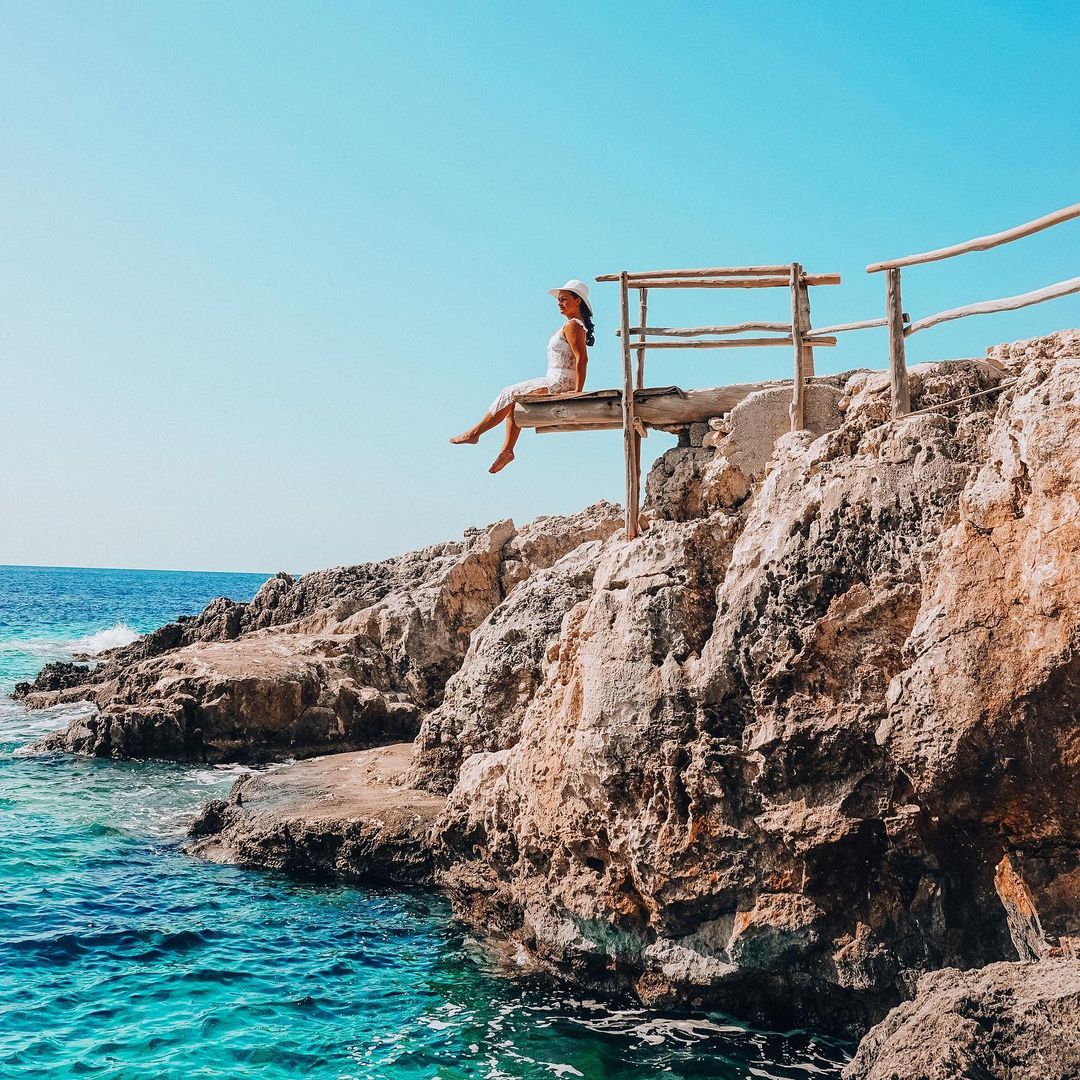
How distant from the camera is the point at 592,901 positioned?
36.6 ft

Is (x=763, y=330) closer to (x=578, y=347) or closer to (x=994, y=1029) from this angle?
(x=578, y=347)

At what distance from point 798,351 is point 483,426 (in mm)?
4272

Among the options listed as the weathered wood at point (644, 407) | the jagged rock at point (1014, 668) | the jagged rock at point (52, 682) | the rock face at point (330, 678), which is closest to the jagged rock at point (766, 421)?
the weathered wood at point (644, 407)

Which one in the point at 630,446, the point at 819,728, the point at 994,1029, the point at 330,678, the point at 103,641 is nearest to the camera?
the point at 994,1029

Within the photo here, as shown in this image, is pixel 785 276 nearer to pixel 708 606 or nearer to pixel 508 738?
pixel 708 606

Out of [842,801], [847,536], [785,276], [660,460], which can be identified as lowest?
[842,801]

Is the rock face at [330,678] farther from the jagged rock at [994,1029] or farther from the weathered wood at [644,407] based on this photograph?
the jagged rock at [994,1029]

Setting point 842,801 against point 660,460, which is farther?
point 660,460

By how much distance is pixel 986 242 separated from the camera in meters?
8.97

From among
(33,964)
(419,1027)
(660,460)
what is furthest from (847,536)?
(33,964)

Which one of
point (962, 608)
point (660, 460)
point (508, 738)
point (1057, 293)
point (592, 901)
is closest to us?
point (1057, 293)

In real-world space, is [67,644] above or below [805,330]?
below

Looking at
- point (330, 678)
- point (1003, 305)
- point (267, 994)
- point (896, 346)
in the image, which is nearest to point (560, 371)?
point (896, 346)

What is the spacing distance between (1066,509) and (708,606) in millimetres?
3954
